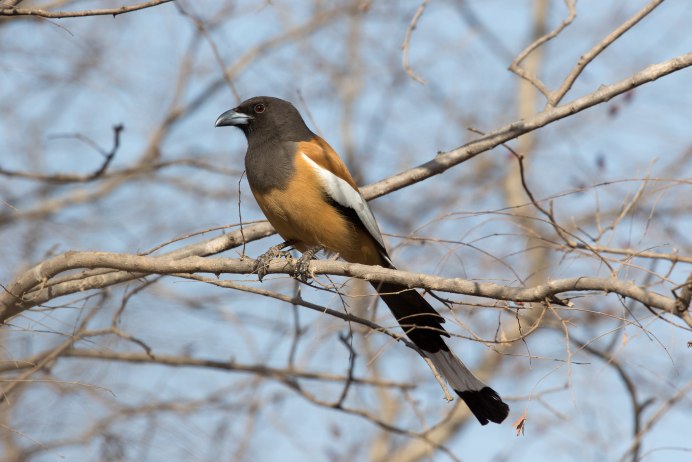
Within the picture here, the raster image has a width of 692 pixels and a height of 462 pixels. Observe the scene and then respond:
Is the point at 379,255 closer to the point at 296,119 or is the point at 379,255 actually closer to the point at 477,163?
the point at 296,119

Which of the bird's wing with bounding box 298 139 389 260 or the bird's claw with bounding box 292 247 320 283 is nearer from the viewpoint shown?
the bird's claw with bounding box 292 247 320 283

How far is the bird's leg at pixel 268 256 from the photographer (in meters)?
4.78

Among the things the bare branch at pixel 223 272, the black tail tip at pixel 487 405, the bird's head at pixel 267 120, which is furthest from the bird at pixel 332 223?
the bare branch at pixel 223 272

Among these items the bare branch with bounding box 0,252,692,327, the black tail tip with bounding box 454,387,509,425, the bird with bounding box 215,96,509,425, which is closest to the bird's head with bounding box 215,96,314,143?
the bird with bounding box 215,96,509,425

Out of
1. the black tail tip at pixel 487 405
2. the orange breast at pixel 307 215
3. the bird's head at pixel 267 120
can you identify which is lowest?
the black tail tip at pixel 487 405

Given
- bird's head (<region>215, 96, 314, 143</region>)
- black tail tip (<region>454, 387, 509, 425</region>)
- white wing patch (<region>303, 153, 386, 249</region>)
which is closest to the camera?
black tail tip (<region>454, 387, 509, 425</region>)

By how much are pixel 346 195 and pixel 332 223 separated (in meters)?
0.21

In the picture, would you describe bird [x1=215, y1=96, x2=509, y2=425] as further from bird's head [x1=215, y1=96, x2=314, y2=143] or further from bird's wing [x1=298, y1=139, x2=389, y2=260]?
bird's head [x1=215, y1=96, x2=314, y2=143]

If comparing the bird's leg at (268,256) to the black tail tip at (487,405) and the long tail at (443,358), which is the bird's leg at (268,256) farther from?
the black tail tip at (487,405)

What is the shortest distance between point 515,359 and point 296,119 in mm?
4381

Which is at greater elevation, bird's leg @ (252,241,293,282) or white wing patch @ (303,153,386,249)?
white wing patch @ (303,153,386,249)

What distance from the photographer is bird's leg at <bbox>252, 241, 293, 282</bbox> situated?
4775 millimetres

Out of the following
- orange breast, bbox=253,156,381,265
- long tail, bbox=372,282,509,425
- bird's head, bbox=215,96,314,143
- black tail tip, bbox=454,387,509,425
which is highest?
bird's head, bbox=215,96,314,143

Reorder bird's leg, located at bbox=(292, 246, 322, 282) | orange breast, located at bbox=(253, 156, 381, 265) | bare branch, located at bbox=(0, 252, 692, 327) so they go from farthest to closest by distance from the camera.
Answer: orange breast, located at bbox=(253, 156, 381, 265)
bird's leg, located at bbox=(292, 246, 322, 282)
bare branch, located at bbox=(0, 252, 692, 327)
